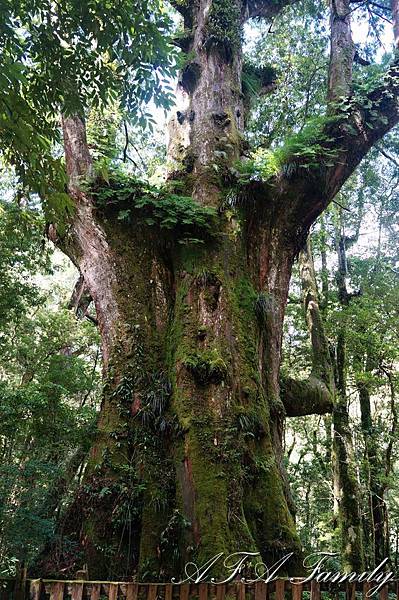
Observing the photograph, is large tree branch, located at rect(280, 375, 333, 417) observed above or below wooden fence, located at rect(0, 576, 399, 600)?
above

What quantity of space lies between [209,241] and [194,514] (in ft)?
10.8

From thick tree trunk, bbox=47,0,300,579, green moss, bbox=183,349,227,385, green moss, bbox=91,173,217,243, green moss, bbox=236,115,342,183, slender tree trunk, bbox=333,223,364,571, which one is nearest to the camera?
thick tree trunk, bbox=47,0,300,579

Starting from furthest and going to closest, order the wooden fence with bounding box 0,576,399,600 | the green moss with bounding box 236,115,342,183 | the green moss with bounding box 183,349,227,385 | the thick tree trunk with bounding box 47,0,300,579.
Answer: the green moss with bounding box 236,115,342,183, the green moss with bounding box 183,349,227,385, the thick tree trunk with bounding box 47,0,300,579, the wooden fence with bounding box 0,576,399,600

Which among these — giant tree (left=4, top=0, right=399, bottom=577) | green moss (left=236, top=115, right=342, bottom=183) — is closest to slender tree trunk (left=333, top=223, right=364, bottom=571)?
giant tree (left=4, top=0, right=399, bottom=577)

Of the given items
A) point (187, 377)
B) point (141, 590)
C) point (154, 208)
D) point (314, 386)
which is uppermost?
point (154, 208)

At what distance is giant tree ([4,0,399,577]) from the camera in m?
5.00

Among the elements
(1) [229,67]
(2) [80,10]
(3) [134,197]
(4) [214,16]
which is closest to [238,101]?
(1) [229,67]

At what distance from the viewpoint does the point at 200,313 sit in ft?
19.9

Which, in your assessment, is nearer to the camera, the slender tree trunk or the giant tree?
the giant tree

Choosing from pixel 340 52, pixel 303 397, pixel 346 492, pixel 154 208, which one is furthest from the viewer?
pixel 346 492

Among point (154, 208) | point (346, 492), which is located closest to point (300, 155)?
point (154, 208)

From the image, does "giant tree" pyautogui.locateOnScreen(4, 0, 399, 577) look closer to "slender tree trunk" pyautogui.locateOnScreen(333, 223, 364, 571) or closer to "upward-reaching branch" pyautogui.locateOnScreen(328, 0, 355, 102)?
"upward-reaching branch" pyautogui.locateOnScreen(328, 0, 355, 102)

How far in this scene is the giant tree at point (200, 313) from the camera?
5000 millimetres

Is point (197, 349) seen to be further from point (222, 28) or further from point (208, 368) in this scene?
point (222, 28)
